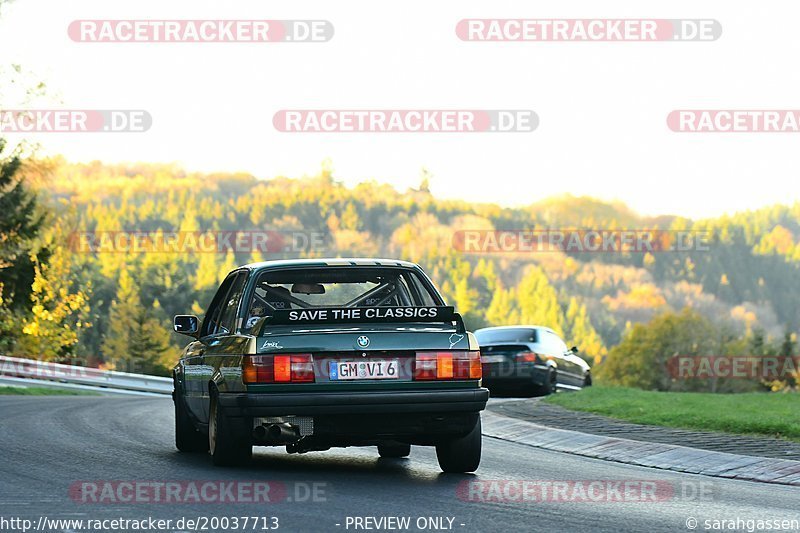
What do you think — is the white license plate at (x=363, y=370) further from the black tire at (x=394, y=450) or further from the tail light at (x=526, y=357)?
the tail light at (x=526, y=357)

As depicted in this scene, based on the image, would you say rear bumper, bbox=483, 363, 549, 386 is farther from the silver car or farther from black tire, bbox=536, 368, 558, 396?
black tire, bbox=536, 368, 558, 396

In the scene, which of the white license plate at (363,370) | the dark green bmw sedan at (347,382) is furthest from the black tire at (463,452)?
the white license plate at (363,370)

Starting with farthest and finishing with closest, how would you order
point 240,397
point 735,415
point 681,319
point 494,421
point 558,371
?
point 681,319
point 558,371
point 494,421
point 735,415
point 240,397

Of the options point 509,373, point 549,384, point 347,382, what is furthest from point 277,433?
point 549,384

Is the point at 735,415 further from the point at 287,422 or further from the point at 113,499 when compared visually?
the point at 113,499

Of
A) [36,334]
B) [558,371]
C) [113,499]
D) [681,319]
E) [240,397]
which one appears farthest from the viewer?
[681,319]

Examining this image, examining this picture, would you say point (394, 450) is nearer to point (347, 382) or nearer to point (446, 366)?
point (446, 366)

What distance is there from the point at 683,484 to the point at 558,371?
14.9 meters

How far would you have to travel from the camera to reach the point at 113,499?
8.30 meters

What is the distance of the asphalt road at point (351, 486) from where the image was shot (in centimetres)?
762

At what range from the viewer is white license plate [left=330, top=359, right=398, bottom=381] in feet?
30.8

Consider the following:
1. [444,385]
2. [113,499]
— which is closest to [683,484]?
[444,385]

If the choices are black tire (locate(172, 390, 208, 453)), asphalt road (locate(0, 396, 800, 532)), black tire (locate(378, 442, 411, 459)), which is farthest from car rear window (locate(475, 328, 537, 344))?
black tire (locate(172, 390, 208, 453))

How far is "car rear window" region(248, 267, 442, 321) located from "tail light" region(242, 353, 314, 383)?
4.11 feet
